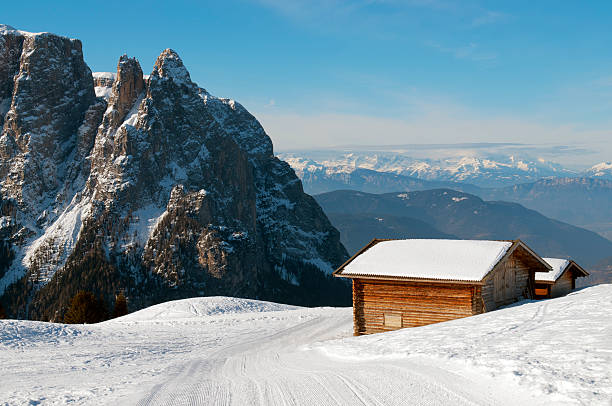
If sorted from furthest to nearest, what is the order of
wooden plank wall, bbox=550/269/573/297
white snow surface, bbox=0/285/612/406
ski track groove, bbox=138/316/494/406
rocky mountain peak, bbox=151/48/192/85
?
1. rocky mountain peak, bbox=151/48/192/85
2. wooden plank wall, bbox=550/269/573/297
3. ski track groove, bbox=138/316/494/406
4. white snow surface, bbox=0/285/612/406

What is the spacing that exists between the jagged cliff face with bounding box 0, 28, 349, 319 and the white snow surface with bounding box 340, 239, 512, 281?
151 m

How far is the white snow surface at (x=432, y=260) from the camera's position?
2423 cm

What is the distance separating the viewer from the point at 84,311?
64.6 m

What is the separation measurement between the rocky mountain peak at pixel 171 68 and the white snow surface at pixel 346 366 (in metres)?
180

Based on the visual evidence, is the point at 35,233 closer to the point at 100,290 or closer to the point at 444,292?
the point at 100,290

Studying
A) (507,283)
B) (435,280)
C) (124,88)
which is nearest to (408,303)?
(435,280)

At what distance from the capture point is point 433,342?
617 inches

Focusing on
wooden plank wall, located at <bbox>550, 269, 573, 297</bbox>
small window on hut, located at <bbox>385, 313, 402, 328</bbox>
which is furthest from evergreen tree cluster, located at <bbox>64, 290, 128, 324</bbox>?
wooden plank wall, located at <bbox>550, 269, 573, 297</bbox>

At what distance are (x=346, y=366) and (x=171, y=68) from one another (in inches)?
7768

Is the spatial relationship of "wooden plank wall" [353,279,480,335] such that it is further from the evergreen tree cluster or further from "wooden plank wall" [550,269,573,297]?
the evergreen tree cluster

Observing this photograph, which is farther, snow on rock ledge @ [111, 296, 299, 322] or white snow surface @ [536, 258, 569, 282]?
snow on rock ledge @ [111, 296, 299, 322]

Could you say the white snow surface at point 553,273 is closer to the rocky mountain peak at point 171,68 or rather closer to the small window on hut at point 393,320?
the small window on hut at point 393,320

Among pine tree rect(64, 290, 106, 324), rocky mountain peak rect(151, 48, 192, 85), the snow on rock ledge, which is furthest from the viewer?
rocky mountain peak rect(151, 48, 192, 85)

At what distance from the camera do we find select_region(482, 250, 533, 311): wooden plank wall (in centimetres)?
2475
